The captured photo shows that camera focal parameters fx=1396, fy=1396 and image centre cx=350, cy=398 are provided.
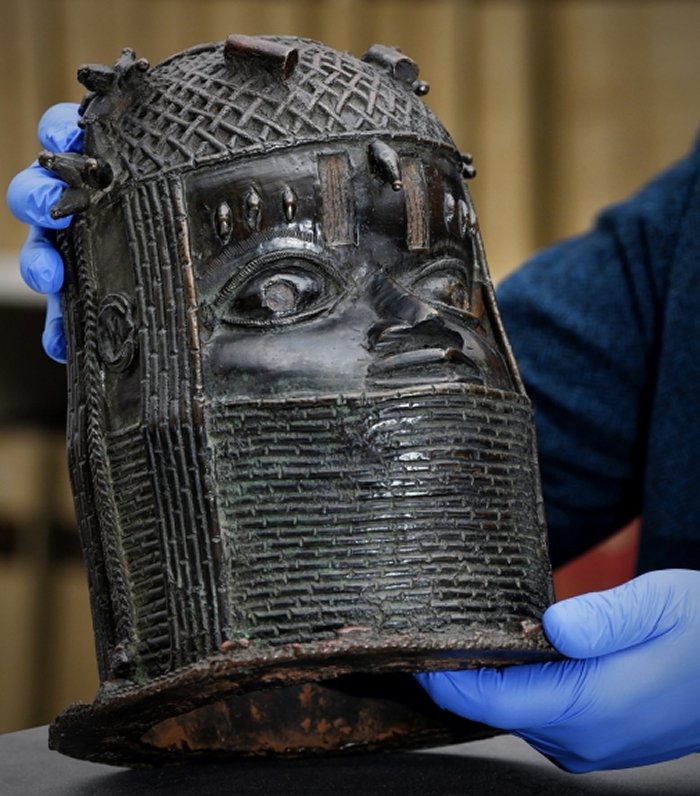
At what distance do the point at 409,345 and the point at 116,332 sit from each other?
36 cm

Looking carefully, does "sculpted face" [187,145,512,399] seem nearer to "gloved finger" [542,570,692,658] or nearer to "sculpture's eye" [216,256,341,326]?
"sculpture's eye" [216,256,341,326]

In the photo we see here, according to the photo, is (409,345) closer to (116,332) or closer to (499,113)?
(116,332)

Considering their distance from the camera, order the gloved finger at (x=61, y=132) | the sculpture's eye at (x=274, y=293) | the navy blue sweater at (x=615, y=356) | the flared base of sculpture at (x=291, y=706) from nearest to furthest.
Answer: the flared base of sculpture at (x=291, y=706) → the sculpture's eye at (x=274, y=293) → the gloved finger at (x=61, y=132) → the navy blue sweater at (x=615, y=356)

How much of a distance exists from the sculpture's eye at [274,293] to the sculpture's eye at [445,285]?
0.42 feet

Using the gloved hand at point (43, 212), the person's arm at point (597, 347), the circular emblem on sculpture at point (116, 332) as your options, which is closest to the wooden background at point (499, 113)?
the person's arm at point (597, 347)

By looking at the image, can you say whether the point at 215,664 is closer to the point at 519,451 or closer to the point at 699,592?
the point at 519,451

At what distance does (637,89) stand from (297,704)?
2.86 meters

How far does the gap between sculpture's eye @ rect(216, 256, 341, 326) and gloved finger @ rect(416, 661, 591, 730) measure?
0.48m

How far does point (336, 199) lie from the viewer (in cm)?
164

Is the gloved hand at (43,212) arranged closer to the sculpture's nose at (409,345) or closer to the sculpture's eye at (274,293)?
the sculpture's eye at (274,293)

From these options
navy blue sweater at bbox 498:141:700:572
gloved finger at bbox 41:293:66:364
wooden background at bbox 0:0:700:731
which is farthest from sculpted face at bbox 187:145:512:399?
wooden background at bbox 0:0:700:731

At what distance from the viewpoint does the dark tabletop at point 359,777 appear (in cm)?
175

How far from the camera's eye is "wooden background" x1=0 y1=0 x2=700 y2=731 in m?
4.14

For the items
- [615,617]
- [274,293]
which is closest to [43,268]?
[274,293]
